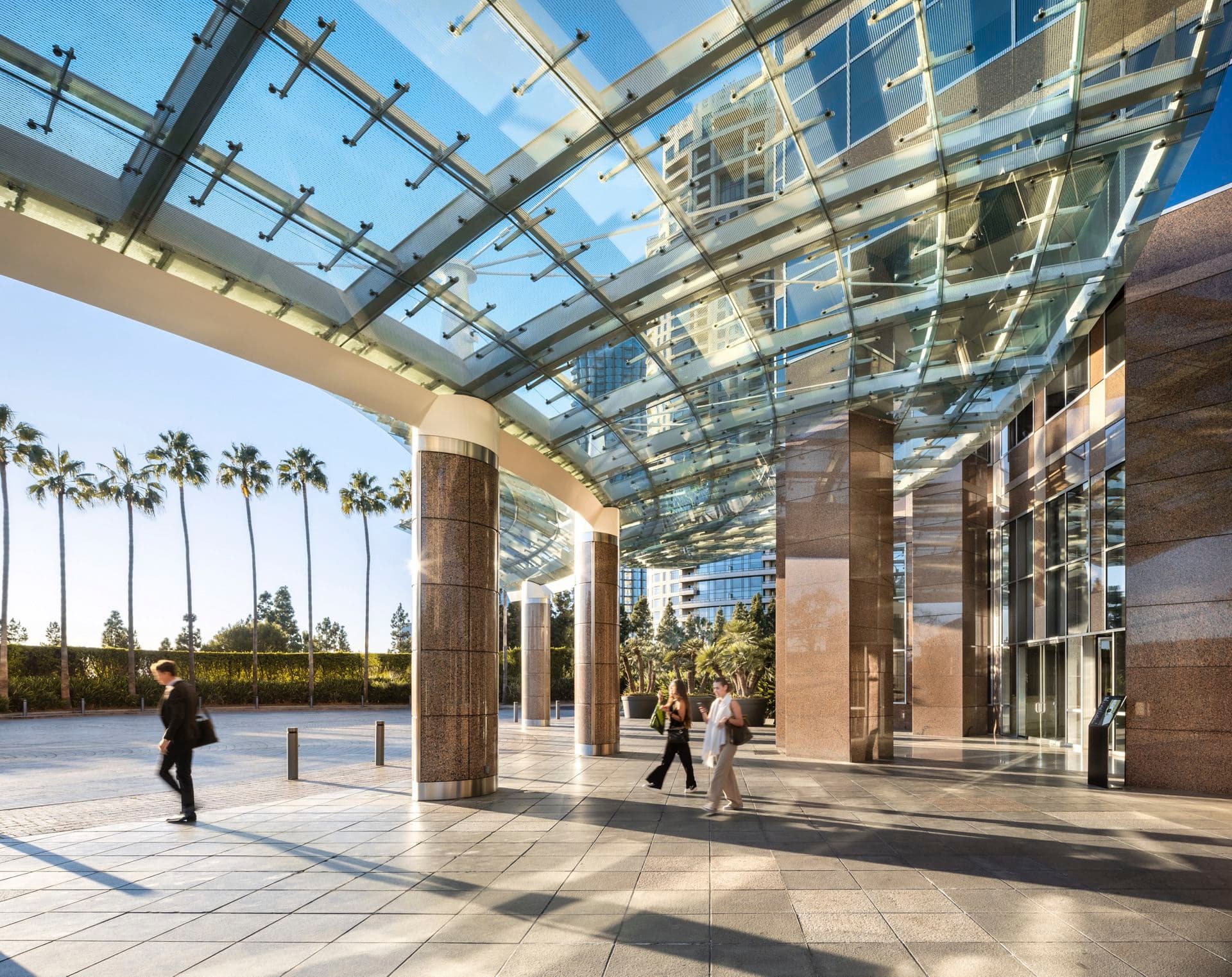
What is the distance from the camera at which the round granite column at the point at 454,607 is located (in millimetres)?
11773

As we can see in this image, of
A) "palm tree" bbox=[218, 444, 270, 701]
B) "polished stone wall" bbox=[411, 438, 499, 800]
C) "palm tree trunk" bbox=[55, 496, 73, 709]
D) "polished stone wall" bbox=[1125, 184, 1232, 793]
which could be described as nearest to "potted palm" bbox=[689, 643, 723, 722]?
"polished stone wall" bbox=[1125, 184, 1232, 793]

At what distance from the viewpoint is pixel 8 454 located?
135 ft

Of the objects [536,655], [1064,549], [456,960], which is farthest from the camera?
[536,655]

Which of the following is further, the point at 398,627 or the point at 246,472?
the point at 398,627

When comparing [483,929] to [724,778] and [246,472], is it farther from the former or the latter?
[246,472]

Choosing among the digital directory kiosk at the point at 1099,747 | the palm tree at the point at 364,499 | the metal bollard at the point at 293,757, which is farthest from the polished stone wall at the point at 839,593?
the palm tree at the point at 364,499

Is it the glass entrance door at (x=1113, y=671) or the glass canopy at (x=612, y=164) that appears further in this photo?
the glass entrance door at (x=1113, y=671)

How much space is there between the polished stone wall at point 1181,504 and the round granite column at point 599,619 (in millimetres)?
9618

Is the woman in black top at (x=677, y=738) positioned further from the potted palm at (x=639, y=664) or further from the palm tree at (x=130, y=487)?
the palm tree at (x=130, y=487)

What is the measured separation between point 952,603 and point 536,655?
13089mm

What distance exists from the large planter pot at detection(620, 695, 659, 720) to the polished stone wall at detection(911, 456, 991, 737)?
1046cm

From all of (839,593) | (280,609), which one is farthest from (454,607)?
(280,609)

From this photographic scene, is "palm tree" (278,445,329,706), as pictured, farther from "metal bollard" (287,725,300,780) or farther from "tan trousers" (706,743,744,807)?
"tan trousers" (706,743,744,807)

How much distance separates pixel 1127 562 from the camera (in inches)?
563
